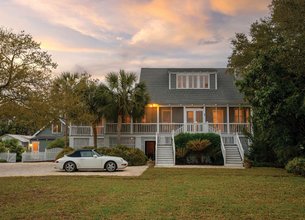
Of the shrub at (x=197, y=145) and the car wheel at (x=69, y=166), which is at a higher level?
the shrub at (x=197, y=145)

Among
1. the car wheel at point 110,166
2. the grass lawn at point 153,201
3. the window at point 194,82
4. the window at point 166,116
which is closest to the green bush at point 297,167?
the grass lawn at point 153,201

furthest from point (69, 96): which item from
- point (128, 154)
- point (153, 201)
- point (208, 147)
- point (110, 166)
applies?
point (153, 201)

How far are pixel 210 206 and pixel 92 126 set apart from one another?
2554 cm

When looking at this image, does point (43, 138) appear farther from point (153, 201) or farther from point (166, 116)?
point (153, 201)

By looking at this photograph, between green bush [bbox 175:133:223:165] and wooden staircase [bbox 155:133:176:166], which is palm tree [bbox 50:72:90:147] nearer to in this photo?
wooden staircase [bbox 155:133:176:166]

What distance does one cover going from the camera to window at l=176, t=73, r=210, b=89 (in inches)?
1565

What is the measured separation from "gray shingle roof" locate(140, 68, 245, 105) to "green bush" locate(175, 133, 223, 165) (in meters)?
5.43

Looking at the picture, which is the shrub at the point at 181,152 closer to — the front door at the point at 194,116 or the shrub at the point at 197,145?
the shrub at the point at 197,145

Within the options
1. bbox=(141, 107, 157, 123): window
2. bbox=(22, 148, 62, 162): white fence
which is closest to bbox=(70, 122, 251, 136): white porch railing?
bbox=(141, 107, 157, 123): window

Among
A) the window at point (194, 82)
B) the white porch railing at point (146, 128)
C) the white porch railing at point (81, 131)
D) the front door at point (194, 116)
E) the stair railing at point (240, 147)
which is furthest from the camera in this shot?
the window at point (194, 82)

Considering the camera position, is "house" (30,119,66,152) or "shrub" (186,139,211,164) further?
"house" (30,119,66,152)

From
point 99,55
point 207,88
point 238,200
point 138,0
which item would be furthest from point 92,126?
point 238,200

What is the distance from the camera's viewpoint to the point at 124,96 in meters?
32.6

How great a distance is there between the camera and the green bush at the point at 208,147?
31.7 meters
